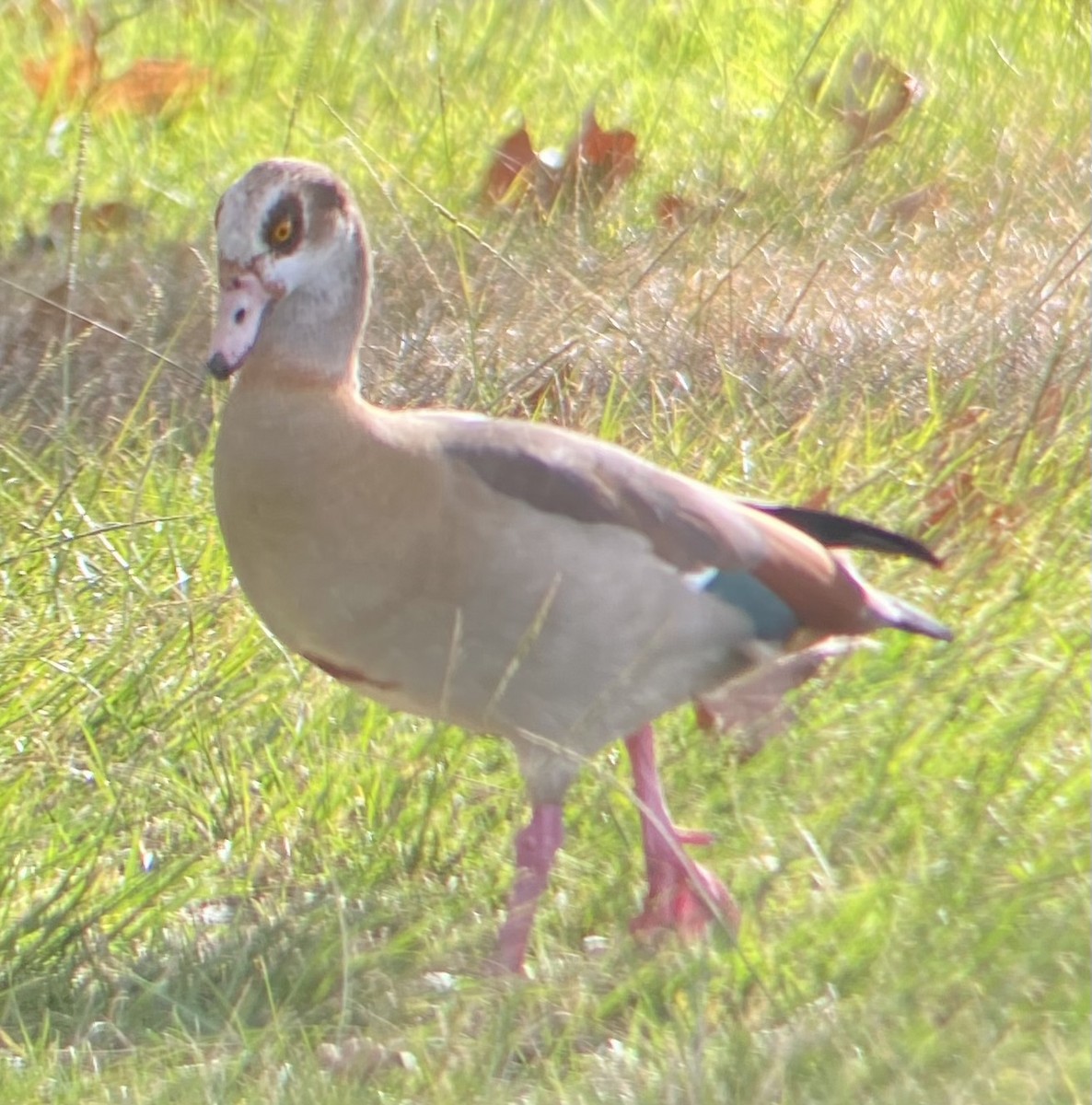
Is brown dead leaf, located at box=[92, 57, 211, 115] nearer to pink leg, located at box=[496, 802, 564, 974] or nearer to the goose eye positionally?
the goose eye

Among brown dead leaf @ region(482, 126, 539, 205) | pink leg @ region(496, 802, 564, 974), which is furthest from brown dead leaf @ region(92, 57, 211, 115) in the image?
pink leg @ region(496, 802, 564, 974)

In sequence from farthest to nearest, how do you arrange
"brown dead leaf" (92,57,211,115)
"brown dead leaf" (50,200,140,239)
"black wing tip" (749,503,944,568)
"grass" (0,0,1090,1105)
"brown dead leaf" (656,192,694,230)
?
"brown dead leaf" (92,57,211,115) < "brown dead leaf" (50,200,140,239) < "brown dead leaf" (656,192,694,230) < "black wing tip" (749,503,944,568) < "grass" (0,0,1090,1105)

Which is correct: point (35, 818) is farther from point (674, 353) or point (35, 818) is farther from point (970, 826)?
point (674, 353)

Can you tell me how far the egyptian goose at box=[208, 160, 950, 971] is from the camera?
9.39 feet

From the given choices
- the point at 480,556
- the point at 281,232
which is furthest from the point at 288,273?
the point at 480,556

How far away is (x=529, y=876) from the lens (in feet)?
9.70

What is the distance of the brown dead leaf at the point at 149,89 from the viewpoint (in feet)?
18.8

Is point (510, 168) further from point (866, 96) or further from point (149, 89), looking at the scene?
point (149, 89)

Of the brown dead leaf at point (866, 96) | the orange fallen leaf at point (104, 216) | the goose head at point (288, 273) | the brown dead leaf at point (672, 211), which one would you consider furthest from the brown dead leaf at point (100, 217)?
the goose head at point (288, 273)

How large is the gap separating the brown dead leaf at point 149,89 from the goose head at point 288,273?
2.81 m

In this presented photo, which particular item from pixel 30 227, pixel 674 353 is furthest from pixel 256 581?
pixel 30 227

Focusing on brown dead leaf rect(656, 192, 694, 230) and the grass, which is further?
brown dead leaf rect(656, 192, 694, 230)

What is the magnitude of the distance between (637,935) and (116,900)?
70 centimetres

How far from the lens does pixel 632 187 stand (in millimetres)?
5262
